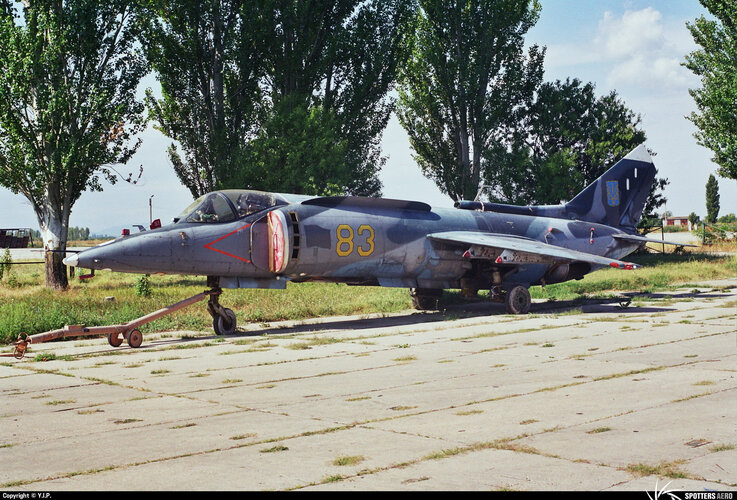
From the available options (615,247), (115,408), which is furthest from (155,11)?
(115,408)

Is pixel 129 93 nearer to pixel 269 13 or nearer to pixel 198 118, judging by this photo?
pixel 198 118

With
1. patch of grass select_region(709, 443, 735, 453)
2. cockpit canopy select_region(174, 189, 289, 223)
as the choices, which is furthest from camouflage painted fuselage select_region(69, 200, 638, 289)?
patch of grass select_region(709, 443, 735, 453)

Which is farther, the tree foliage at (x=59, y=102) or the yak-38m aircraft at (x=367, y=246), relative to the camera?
the tree foliage at (x=59, y=102)

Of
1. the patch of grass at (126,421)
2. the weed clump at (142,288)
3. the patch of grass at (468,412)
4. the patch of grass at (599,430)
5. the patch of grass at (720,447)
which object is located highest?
the weed clump at (142,288)

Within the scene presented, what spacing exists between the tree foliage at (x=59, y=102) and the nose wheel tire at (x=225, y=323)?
14060 millimetres

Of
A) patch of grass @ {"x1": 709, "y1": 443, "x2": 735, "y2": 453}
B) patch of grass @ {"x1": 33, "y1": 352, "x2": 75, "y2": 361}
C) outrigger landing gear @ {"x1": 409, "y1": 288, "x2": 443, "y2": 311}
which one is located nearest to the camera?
patch of grass @ {"x1": 709, "y1": 443, "x2": 735, "y2": 453}

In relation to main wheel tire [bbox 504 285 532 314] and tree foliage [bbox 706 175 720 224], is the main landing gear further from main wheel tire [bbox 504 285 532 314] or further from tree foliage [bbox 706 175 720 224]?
tree foliage [bbox 706 175 720 224]

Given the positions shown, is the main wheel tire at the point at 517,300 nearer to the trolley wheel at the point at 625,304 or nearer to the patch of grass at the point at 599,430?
the trolley wheel at the point at 625,304

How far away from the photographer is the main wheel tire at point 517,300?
57.1 feet

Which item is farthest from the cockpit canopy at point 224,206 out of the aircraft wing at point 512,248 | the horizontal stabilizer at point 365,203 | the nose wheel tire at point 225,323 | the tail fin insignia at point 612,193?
the tail fin insignia at point 612,193

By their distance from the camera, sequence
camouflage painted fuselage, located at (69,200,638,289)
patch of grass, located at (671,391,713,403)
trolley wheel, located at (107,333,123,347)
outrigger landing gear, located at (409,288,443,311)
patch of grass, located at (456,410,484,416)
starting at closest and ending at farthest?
patch of grass, located at (456,410,484,416), patch of grass, located at (671,391,713,403), trolley wheel, located at (107,333,123,347), camouflage painted fuselage, located at (69,200,638,289), outrigger landing gear, located at (409,288,443,311)

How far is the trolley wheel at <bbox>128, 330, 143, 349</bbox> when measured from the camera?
12758 mm

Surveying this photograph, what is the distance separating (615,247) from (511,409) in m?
15.3

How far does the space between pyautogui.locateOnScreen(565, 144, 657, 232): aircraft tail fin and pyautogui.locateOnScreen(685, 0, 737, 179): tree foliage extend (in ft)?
44.2
